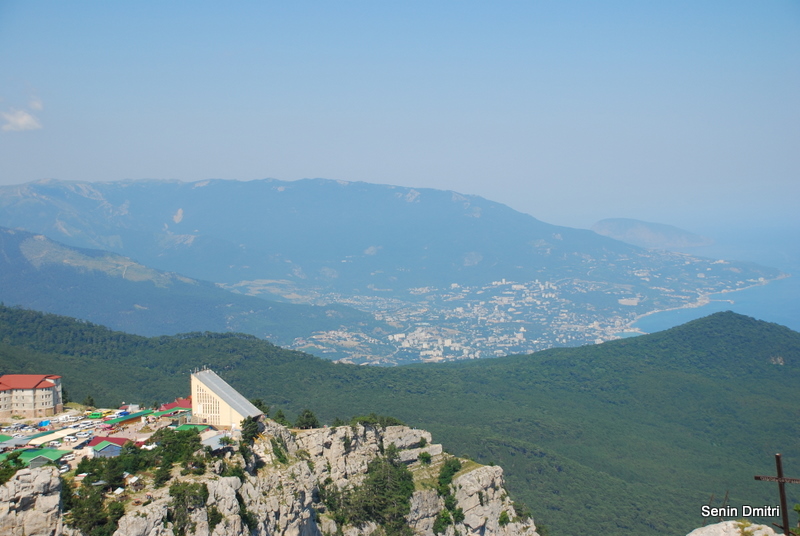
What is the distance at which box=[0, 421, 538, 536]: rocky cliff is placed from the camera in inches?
1053

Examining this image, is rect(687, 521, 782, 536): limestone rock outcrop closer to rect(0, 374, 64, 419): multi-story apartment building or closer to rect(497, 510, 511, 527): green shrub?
rect(497, 510, 511, 527): green shrub

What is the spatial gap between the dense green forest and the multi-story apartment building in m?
28.5

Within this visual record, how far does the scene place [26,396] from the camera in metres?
45.0

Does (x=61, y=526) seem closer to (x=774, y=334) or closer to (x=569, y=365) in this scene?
(x=569, y=365)

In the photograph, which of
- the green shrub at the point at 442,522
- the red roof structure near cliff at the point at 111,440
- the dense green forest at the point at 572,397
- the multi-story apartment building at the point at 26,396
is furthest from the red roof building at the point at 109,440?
the dense green forest at the point at 572,397

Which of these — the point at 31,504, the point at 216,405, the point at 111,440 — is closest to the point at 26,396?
the point at 111,440

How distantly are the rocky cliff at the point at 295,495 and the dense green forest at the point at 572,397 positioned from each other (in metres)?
21.5

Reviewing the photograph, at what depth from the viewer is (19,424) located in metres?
42.1

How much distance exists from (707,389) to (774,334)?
27.8m

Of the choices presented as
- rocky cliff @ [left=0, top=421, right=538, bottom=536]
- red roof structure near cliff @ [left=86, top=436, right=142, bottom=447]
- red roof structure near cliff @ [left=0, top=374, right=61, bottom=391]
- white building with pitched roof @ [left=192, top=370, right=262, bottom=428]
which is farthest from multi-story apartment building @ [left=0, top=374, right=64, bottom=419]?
rocky cliff @ [left=0, top=421, right=538, bottom=536]

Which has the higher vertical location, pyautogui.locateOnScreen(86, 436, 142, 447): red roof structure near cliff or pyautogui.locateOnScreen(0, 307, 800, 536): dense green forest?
pyautogui.locateOnScreen(86, 436, 142, 447): red roof structure near cliff

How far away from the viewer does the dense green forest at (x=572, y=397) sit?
7243 centimetres

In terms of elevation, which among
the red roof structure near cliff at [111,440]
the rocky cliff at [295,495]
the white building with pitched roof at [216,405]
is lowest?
the rocky cliff at [295,495]

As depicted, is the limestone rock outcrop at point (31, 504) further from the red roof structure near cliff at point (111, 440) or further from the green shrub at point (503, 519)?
the green shrub at point (503, 519)
